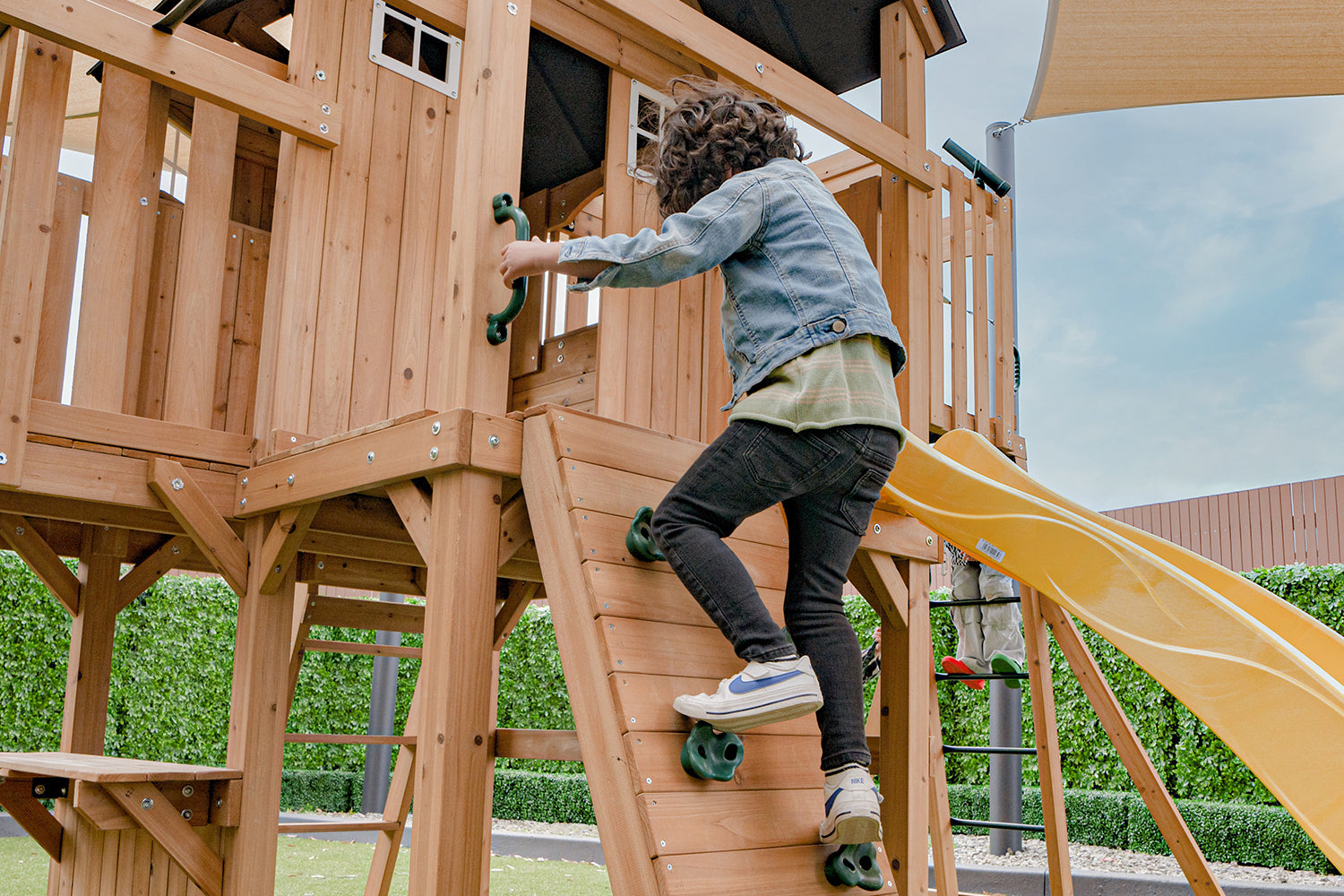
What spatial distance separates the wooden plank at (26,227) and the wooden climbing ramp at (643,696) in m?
1.63

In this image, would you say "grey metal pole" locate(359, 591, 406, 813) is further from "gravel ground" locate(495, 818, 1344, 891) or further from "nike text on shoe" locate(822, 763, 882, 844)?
"nike text on shoe" locate(822, 763, 882, 844)

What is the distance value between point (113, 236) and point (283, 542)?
1376 mm

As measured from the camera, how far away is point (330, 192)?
13.9ft

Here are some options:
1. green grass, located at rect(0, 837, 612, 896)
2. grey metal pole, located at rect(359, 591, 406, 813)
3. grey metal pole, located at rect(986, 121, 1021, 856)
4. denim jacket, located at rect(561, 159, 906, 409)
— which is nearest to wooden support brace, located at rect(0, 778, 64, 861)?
denim jacket, located at rect(561, 159, 906, 409)

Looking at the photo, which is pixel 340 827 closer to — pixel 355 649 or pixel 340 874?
pixel 355 649

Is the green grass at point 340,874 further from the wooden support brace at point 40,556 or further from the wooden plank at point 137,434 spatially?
the wooden plank at point 137,434

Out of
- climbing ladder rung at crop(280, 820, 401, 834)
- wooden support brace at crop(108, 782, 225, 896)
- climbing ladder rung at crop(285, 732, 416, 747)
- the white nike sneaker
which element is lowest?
climbing ladder rung at crop(280, 820, 401, 834)

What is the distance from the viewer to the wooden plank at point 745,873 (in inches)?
84.6

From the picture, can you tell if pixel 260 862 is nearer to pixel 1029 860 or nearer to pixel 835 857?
pixel 835 857

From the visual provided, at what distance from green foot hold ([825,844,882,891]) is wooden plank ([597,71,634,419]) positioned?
2319 mm

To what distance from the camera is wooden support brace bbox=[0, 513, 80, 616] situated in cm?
427

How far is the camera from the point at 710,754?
233 centimetres

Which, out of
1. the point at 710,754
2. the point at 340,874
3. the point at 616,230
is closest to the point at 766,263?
the point at 710,754

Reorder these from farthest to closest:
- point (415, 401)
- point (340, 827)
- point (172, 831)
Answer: point (340, 827), point (415, 401), point (172, 831)
